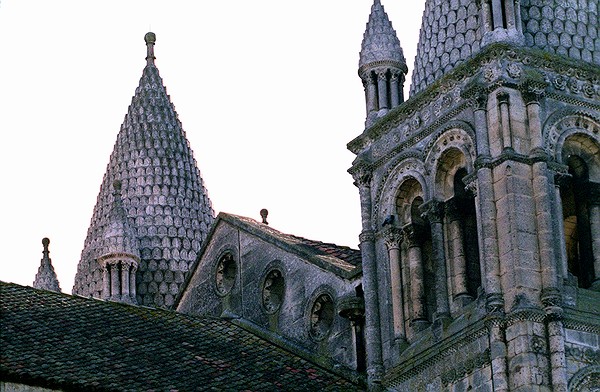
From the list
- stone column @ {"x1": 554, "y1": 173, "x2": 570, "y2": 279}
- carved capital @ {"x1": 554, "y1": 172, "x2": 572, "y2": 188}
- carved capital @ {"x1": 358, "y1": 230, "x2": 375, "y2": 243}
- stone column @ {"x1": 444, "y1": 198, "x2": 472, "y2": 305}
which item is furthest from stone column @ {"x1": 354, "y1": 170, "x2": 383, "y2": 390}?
carved capital @ {"x1": 554, "y1": 172, "x2": 572, "y2": 188}

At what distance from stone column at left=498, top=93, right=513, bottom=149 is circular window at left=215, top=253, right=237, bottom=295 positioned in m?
9.89

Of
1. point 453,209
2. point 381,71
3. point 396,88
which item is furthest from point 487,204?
point 381,71

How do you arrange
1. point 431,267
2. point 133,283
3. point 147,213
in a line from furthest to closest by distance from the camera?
point 147,213 < point 133,283 < point 431,267

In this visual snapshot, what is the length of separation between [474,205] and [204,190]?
15.6 meters

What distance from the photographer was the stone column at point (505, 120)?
44.2 metres

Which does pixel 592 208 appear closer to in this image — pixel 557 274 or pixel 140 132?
pixel 557 274

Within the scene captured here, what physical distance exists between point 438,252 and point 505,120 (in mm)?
3100

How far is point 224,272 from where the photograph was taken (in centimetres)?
5216

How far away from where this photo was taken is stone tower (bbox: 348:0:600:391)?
42969 mm

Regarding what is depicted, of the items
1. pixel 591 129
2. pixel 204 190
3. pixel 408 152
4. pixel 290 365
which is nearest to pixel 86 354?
pixel 290 365

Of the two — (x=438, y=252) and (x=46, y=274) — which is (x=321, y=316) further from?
(x=46, y=274)

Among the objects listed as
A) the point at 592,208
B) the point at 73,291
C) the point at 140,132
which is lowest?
the point at 592,208

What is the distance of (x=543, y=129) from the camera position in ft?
147

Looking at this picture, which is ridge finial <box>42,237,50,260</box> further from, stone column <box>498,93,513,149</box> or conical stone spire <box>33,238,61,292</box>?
stone column <box>498,93,513,149</box>
